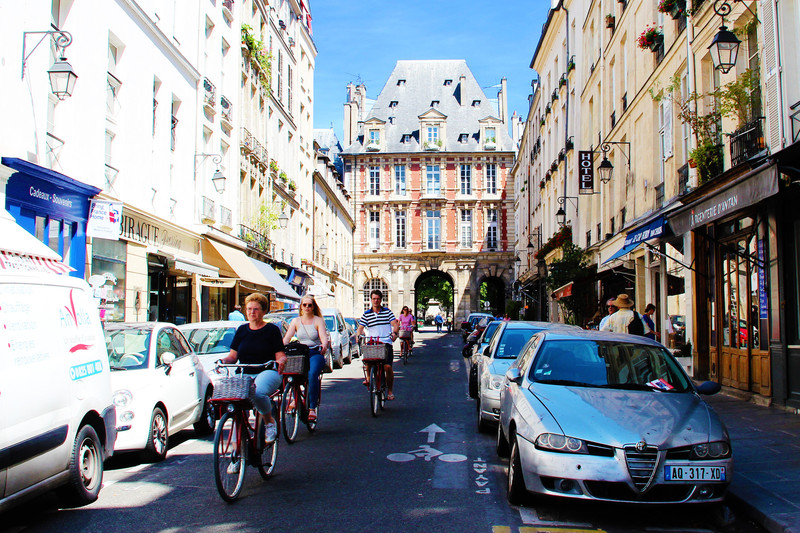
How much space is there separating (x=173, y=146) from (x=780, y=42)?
1639 centimetres

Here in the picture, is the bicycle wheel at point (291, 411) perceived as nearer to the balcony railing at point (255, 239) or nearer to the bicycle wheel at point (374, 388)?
the bicycle wheel at point (374, 388)

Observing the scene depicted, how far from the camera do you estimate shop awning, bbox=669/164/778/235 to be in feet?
28.9

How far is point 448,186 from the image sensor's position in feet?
212

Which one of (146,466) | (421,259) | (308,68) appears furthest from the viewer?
(421,259)

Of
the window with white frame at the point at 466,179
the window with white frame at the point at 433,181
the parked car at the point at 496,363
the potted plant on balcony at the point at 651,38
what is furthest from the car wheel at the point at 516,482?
the window with white frame at the point at 466,179

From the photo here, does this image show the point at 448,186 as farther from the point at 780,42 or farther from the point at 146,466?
the point at 146,466

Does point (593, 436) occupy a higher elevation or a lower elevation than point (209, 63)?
lower

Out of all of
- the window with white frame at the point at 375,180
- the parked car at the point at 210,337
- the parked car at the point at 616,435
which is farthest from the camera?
the window with white frame at the point at 375,180

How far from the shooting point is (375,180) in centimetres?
6506

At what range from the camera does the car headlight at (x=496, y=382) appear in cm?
923

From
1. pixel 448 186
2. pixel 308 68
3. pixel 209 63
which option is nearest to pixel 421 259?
pixel 448 186

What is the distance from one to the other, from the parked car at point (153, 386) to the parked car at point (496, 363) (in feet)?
12.0

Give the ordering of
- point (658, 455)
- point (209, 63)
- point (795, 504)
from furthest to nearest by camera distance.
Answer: point (209, 63) < point (795, 504) < point (658, 455)

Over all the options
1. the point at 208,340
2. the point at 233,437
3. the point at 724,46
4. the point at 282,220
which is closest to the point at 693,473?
the point at 233,437
